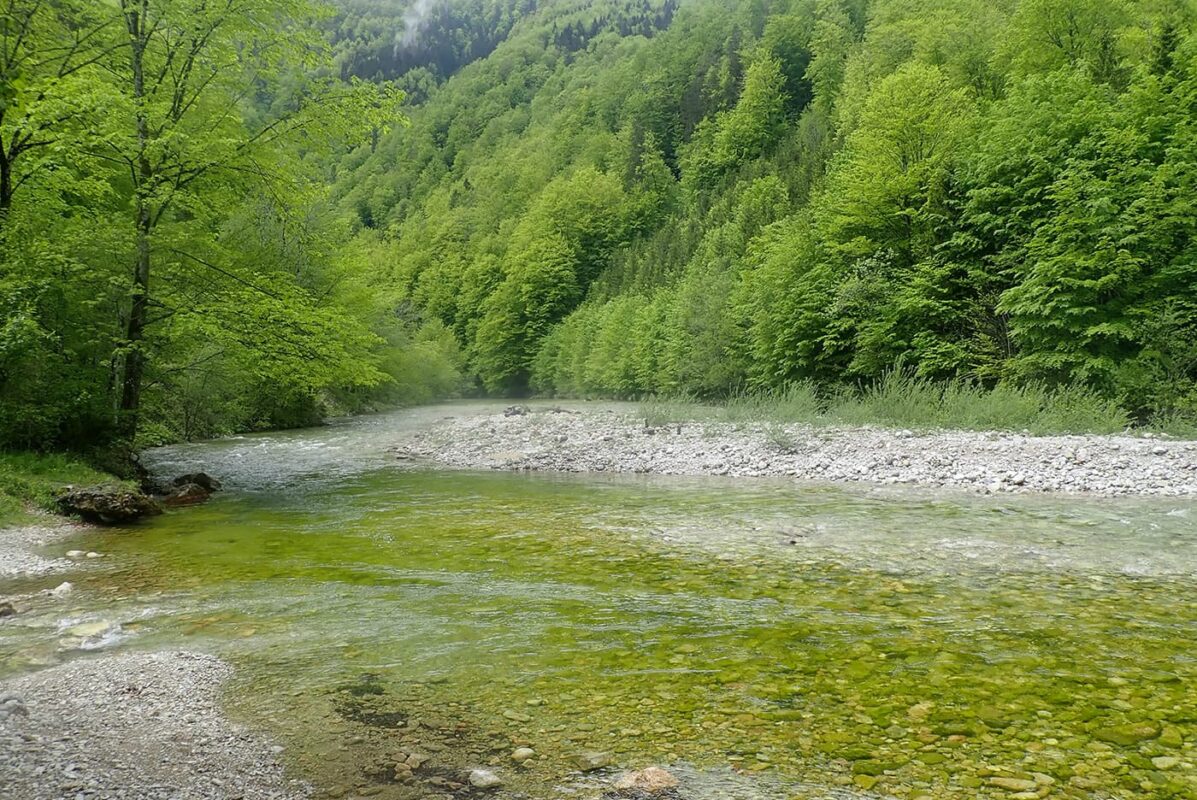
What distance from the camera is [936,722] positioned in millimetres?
3660

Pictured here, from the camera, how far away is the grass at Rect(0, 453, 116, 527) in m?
9.35

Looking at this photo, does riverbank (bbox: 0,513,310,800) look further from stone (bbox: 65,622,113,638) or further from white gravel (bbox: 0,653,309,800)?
stone (bbox: 65,622,113,638)

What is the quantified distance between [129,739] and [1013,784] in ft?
14.3

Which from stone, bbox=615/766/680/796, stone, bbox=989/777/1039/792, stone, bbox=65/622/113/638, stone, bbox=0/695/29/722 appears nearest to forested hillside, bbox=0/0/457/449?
stone, bbox=65/622/113/638

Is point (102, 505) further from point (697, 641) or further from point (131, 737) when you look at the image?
point (697, 641)

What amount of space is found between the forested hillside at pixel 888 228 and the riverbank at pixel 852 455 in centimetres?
606

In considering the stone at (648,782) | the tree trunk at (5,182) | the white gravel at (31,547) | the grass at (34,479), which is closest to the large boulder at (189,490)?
the grass at (34,479)

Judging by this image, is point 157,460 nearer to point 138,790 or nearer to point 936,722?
point 138,790

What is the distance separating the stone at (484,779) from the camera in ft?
10.1

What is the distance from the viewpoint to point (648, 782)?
3.09m

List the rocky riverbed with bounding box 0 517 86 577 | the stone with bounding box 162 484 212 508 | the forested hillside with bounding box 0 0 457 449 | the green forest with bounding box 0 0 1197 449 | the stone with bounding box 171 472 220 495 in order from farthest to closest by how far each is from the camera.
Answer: the stone with bounding box 171 472 220 495
the green forest with bounding box 0 0 1197 449
the stone with bounding box 162 484 212 508
the forested hillside with bounding box 0 0 457 449
the rocky riverbed with bounding box 0 517 86 577

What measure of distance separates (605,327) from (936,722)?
5861cm

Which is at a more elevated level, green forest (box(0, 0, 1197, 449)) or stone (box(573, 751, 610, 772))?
green forest (box(0, 0, 1197, 449))

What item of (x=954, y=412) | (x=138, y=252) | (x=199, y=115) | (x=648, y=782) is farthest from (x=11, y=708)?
(x=954, y=412)
